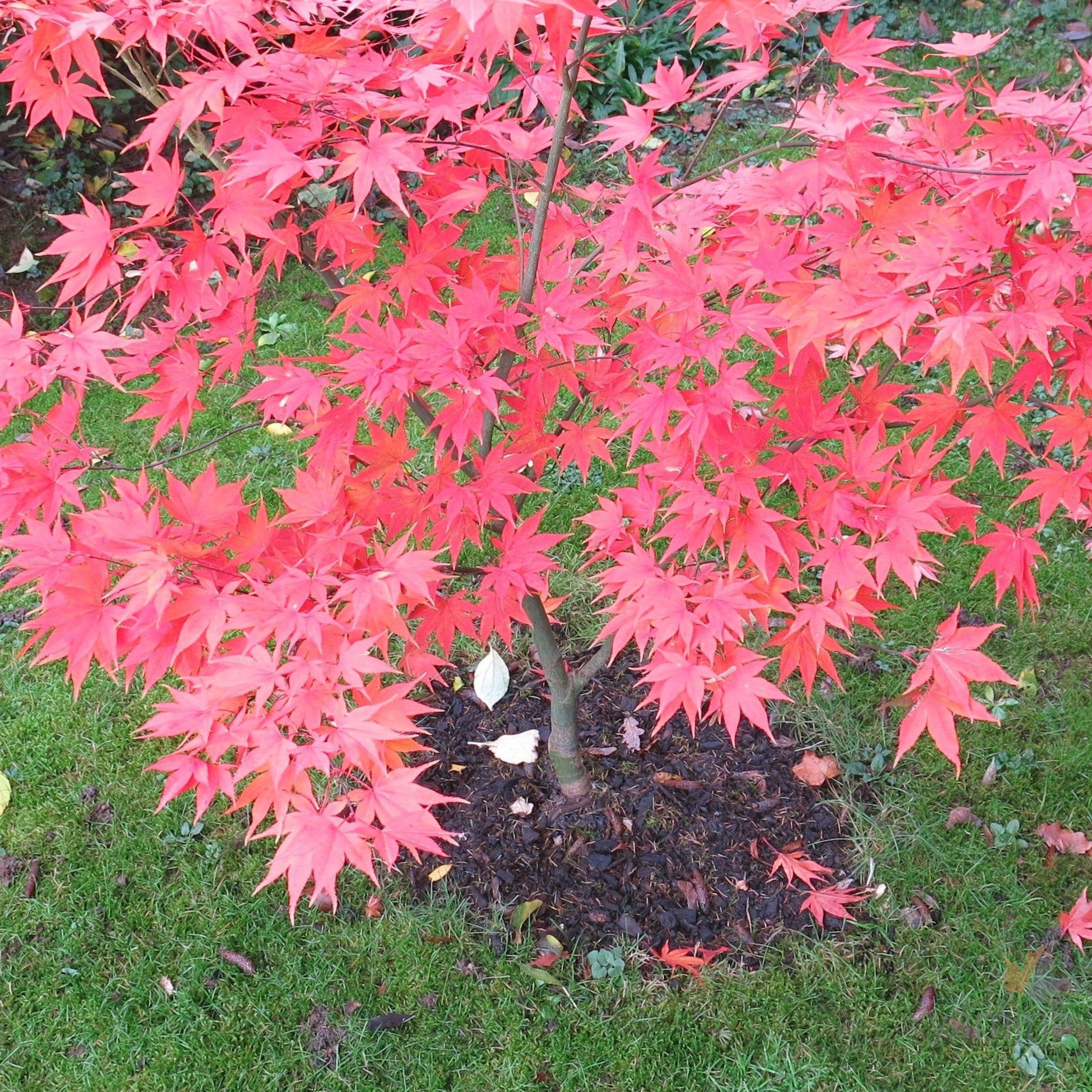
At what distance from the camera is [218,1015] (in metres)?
2.31

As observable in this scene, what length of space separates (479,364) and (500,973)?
4.75ft

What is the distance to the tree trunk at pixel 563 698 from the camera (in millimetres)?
2381

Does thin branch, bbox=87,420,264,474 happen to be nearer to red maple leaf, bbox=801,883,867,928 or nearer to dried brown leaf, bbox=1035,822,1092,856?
red maple leaf, bbox=801,883,867,928

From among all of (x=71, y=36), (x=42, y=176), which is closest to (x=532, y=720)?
(x=71, y=36)

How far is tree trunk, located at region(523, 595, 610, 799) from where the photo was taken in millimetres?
2381

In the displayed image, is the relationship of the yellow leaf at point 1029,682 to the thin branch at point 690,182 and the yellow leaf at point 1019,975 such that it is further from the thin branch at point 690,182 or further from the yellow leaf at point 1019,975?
the thin branch at point 690,182

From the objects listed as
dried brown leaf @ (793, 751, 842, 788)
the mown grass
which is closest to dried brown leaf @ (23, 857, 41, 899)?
the mown grass

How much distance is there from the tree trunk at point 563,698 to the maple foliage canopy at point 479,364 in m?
0.33

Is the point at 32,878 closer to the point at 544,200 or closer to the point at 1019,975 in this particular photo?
Result: the point at 544,200

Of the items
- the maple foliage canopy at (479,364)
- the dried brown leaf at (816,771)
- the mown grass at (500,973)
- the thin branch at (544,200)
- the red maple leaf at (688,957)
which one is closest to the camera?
the maple foliage canopy at (479,364)

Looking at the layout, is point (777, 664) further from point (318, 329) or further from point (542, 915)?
point (318, 329)

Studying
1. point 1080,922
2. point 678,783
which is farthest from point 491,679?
point 1080,922

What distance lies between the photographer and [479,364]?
179 cm

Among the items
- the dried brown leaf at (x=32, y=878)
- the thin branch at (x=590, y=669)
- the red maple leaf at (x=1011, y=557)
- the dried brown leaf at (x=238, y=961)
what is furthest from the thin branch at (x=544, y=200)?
the dried brown leaf at (x=32, y=878)
